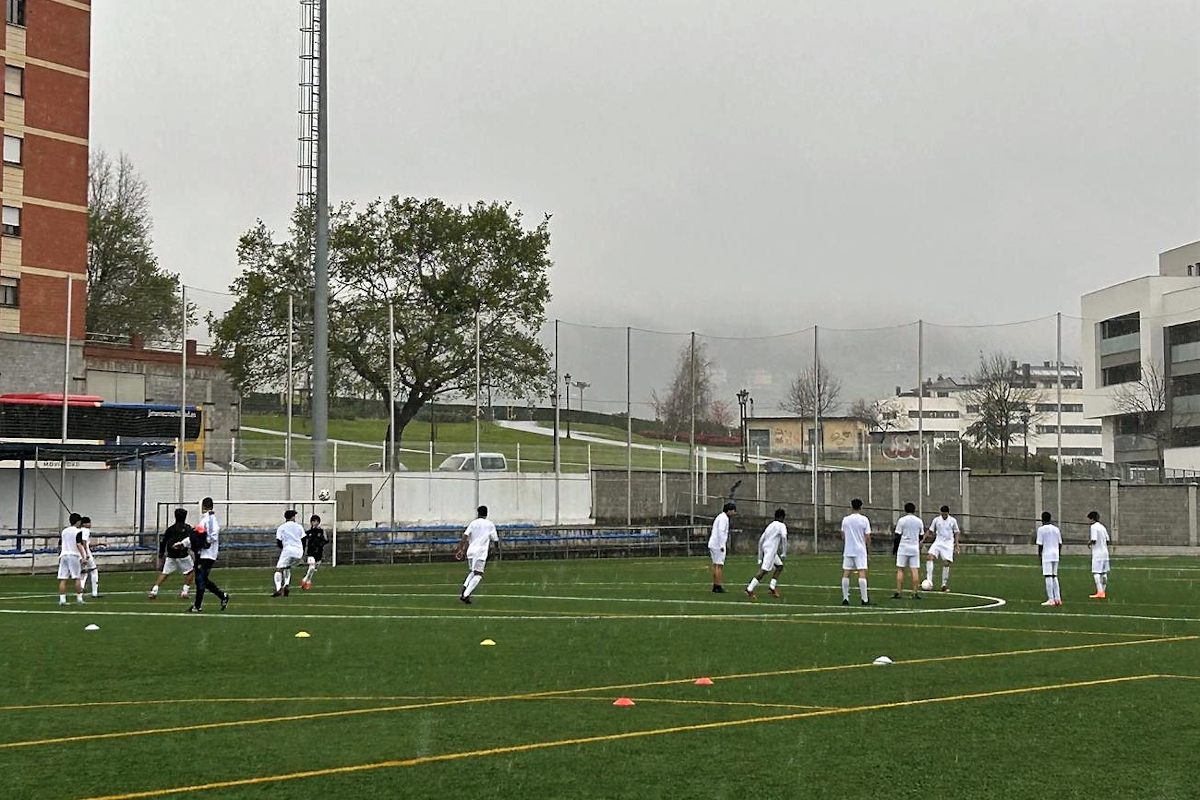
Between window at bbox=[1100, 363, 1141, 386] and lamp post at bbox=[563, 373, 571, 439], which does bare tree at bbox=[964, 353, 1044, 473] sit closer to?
lamp post at bbox=[563, 373, 571, 439]

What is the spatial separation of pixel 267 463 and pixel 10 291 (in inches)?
569

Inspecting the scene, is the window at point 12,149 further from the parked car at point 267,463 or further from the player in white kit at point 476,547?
the player in white kit at point 476,547

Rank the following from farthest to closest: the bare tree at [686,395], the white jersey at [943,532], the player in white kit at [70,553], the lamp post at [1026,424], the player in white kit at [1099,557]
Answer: the lamp post at [1026,424] < the bare tree at [686,395] < the white jersey at [943,532] < the player in white kit at [1099,557] < the player in white kit at [70,553]

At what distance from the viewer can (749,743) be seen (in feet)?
37.7

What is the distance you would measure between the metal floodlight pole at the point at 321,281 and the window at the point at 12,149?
41.9 ft

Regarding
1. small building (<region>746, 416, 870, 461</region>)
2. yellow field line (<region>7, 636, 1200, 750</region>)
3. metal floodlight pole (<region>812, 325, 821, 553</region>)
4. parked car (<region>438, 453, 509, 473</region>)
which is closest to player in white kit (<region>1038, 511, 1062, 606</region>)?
yellow field line (<region>7, 636, 1200, 750</region>)

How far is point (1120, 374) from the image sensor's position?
92.8m

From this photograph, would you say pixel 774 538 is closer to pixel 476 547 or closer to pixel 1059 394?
pixel 476 547

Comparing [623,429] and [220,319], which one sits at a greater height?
[220,319]

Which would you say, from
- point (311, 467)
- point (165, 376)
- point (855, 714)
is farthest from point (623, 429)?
point (855, 714)

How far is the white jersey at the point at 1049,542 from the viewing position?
27.0 m

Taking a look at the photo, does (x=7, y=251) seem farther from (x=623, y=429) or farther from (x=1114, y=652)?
(x=1114, y=652)

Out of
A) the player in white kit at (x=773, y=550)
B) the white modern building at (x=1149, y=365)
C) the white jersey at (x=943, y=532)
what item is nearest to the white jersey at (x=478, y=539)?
the player in white kit at (x=773, y=550)

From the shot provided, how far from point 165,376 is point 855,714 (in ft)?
181
